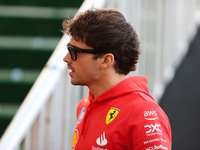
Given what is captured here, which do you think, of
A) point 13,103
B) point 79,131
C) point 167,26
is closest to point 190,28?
point 167,26

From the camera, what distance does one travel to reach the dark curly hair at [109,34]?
5.12 ft

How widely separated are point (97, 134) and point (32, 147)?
3.46 feet

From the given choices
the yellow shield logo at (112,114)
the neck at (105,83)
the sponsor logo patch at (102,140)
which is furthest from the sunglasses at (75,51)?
the sponsor logo patch at (102,140)

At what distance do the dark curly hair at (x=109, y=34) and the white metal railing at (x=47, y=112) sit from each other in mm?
749

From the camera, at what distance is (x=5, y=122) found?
3545 mm

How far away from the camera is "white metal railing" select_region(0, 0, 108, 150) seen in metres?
2.26

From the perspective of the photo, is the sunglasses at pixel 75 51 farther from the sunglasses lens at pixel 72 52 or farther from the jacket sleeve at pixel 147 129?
the jacket sleeve at pixel 147 129

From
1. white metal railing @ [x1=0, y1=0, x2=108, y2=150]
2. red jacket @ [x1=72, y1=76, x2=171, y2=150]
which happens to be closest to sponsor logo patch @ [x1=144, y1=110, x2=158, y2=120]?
red jacket @ [x1=72, y1=76, x2=171, y2=150]

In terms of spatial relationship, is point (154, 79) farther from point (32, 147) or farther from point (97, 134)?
point (97, 134)

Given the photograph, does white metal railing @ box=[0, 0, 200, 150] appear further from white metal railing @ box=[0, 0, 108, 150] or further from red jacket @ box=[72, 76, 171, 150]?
red jacket @ box=[72, 76, 171, 150]

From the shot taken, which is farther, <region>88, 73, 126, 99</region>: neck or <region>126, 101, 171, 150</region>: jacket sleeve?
<region>88, 73, 126, 99</region>: neck

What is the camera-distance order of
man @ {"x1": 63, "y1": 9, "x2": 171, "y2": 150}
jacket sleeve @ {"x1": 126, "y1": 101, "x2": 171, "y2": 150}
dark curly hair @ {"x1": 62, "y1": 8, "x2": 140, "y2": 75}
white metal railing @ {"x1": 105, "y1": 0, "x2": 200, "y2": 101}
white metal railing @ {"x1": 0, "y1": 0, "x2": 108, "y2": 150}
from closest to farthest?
jacket sleeve @ {"x1": 126, "y1": 101, "x2": 171, "y2": 150}, man @ {"x1": 63, "y1": 9, "x2": 171, "y2": 150}, dark curly hair @ {"x1": 62, "y1": 8, "x2": 140, "y2": 75}, white metal railing @ {"x1": 0, "y1": 0, "x2": 108, "y2": 150}, white metal railing @ {"x1": 105, "y1": 0, "x2": 200, "y2": 101}

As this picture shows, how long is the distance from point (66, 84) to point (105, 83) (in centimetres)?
88

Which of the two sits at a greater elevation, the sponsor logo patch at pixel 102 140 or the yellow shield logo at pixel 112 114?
the yellow shield logo at pixel 112 114
